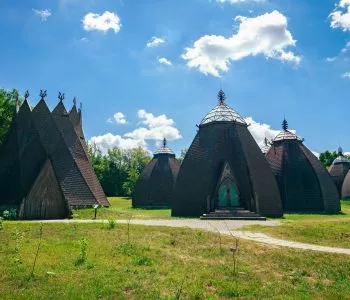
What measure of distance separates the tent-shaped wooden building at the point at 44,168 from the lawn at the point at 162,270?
11081 millimetres

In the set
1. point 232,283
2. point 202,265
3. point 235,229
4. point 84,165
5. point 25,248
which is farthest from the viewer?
point 84,165

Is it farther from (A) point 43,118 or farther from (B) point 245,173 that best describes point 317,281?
(A) point 43,118

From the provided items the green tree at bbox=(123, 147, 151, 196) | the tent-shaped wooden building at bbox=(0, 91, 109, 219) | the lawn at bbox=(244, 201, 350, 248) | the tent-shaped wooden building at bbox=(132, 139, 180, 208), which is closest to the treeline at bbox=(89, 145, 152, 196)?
the green tree at bbox=(123, 147, 151, 196)

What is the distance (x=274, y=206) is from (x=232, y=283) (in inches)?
803

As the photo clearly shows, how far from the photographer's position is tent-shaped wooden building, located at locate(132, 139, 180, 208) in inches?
1764

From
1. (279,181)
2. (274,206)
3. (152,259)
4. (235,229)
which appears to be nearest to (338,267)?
(152,259)

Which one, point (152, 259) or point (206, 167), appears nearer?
point (152, 259)

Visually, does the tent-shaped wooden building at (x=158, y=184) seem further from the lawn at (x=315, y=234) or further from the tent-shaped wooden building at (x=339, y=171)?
the tent-shaped wooden building at (x=339, y=171)

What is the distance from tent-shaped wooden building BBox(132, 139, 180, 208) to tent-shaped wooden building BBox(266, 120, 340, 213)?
13.6m

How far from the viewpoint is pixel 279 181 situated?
37.1m

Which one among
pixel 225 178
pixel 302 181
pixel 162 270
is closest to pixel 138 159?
pixel 302 181

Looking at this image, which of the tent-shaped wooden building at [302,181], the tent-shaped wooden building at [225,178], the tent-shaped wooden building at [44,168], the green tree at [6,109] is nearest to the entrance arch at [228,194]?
the tent-shaped wooden building at [225,178]

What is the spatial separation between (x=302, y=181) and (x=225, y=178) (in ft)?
36.6

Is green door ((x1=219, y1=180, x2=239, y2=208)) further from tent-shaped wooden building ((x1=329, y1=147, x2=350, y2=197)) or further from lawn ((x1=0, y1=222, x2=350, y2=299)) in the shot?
tent-shaped wooden building ((x1=329, y1=147, x2=350, y2=197))
